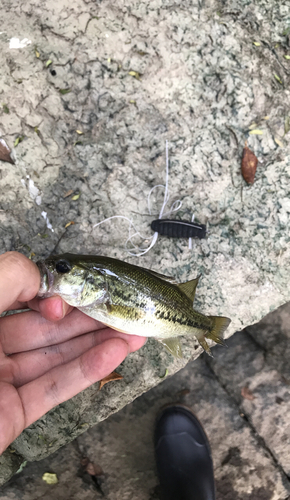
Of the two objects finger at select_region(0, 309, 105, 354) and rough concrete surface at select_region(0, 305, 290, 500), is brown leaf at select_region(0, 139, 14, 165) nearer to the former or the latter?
finger at select_region(0, 309, 105, 354)

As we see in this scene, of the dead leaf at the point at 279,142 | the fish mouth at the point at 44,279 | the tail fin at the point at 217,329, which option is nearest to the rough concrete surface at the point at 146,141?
the dead leaf at the point at 279,142

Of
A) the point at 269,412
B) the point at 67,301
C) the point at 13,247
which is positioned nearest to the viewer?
the point at 67,301

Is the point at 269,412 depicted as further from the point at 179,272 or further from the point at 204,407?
the point at 179,272

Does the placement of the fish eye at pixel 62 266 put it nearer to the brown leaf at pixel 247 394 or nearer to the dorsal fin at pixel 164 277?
the dorsal fin at pixel 164 277

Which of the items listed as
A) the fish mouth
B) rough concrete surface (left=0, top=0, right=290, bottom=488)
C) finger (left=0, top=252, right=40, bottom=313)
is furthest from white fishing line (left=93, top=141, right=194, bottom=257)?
finger (left=0, top=252, right=40, bottom=313)

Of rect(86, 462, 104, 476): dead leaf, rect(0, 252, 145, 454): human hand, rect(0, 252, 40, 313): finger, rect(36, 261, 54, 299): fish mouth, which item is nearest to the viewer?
rect(0, 252, 40, 313): finger

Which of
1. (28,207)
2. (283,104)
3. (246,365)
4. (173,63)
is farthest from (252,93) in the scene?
(246,365)
